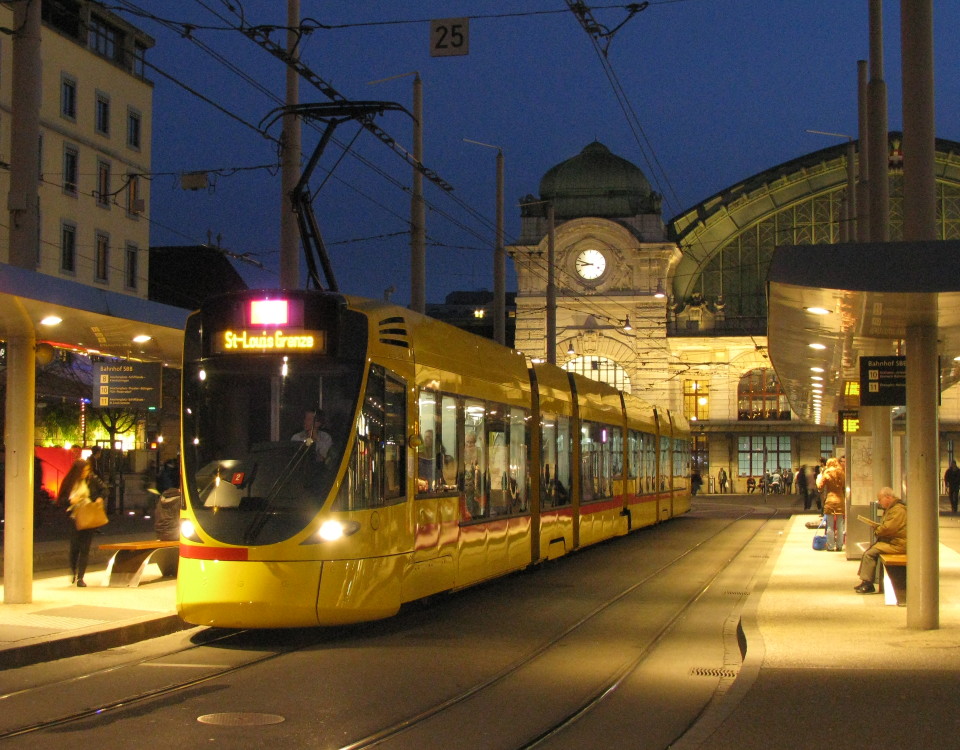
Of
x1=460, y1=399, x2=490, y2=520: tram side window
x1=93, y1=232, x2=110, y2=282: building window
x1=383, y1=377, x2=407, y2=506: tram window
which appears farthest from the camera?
x1=93, y1=232, x2=110, y2=282: building window

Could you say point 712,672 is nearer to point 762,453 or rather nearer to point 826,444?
point 762,453

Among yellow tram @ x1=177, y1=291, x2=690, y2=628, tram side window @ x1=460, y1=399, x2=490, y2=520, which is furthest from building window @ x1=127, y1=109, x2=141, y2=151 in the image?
yellow tram @ x1=177, y1=291, x2=690, y2=628

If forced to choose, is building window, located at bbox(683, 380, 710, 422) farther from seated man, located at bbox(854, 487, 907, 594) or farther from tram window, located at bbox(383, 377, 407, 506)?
tram window, located at bbox(383, 377, 407, 506)

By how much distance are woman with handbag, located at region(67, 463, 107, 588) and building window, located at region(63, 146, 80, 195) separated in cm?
3521

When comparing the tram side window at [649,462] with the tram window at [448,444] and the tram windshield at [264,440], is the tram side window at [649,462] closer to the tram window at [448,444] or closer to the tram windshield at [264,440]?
the tram window at [448,444]

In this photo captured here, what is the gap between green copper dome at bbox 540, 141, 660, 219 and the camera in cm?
6681

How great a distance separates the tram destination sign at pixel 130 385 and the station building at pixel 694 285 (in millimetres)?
46235

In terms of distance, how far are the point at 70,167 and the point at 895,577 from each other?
41.6 m

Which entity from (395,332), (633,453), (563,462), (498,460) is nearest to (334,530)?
(395,332)

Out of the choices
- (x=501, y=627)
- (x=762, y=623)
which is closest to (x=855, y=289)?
(x=762, y=623)

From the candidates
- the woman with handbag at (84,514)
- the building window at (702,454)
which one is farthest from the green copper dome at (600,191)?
the woman with handbag at (84,514)

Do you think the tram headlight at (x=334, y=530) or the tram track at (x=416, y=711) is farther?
the tram headlight at (x=334, y=530)

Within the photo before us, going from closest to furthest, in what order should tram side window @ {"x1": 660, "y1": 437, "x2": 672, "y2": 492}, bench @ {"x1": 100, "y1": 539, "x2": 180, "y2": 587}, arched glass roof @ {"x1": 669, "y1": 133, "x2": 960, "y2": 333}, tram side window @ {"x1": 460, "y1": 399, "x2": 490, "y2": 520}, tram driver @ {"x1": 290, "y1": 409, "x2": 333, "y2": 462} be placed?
1. tram driver @ {"x1": 290, "y1": 409, "x2": 333, "y2": 462}
2. tram side window @ {"x1": 460, "y1": 399, "x2": 490, "y2": 520}
3. bench @ {"x1": 100, "y1": 539, "x2": 180, "y2": 587}
4. tram side window @ {"x1": 660, "y1": 437, "x2": 672, "y2": 492}
5. arched glass roof @ {"x1": 669, "y1": 133, "x2": 960, "y2": 333}

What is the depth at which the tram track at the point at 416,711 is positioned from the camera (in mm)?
8172
